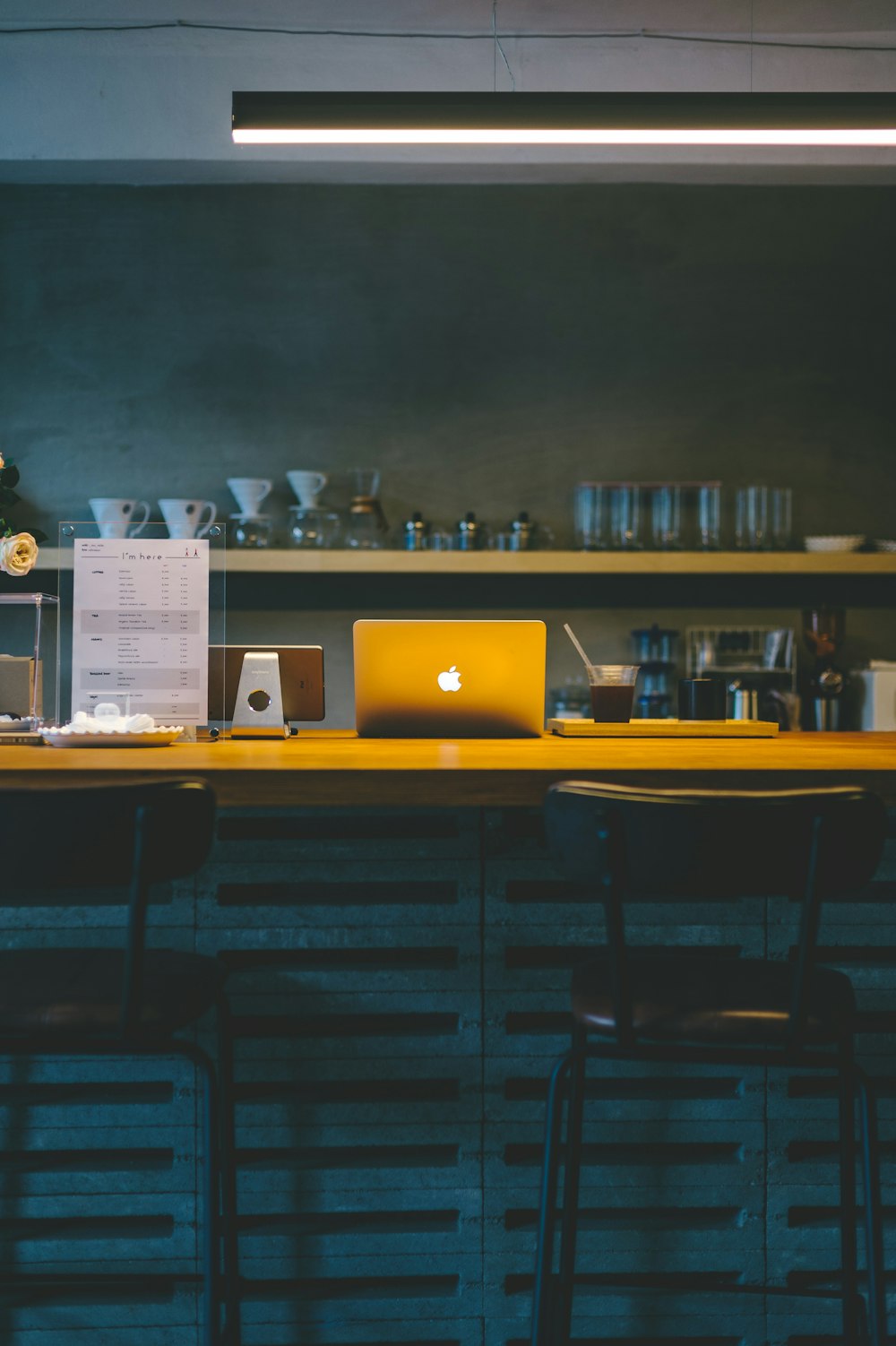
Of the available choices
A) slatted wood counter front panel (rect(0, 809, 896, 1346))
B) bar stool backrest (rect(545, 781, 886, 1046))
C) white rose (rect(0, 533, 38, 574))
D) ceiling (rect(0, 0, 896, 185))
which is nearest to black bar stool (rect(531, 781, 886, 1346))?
bar stool backrest (rect(545, 781, 886, 1046))

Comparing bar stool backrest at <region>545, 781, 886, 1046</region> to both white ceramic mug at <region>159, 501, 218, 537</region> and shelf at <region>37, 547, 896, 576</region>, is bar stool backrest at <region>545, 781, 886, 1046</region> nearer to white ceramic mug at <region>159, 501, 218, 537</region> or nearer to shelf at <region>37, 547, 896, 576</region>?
shelf at <region>37, 547, 896, 576</region>

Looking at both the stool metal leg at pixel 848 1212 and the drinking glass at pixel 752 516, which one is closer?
the stool metal leg at pixel 848 1212

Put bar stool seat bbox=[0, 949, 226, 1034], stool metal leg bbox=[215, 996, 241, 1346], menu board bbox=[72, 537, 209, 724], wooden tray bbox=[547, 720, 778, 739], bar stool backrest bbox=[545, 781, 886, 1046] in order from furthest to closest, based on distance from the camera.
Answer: wooden tray bbox=[547, 720, 778, 739] < menu board bbox=[72, 537, 209, 724] < stool metal leg bbox=[215, 996, 241, 1346] < bar stool seat bbox=[0, 949, 226, 1034] < bar stool backrest bbox=[545, 781, 886, 1046]

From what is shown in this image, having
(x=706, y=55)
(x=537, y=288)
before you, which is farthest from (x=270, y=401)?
(x=706, y=55)

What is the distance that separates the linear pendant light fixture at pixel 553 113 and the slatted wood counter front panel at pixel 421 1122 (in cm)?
152

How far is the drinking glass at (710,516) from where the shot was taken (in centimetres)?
378

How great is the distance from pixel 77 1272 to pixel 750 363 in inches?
141

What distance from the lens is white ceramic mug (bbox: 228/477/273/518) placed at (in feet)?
12.0

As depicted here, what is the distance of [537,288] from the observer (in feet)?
12.9

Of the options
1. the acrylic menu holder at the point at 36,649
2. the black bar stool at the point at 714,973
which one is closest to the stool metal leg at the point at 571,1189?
the black bar stool at the point at 714,973

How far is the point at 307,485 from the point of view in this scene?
12.2 feet

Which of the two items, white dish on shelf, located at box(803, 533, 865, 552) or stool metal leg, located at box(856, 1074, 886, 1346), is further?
white dish on shelf, located at box(803, 533, 865, 552)

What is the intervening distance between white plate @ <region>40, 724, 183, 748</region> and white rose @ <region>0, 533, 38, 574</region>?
413 millimetres

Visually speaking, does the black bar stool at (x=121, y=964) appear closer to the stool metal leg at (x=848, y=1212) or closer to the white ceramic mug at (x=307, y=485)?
the stool metal leg at (x=848, y=1212)
